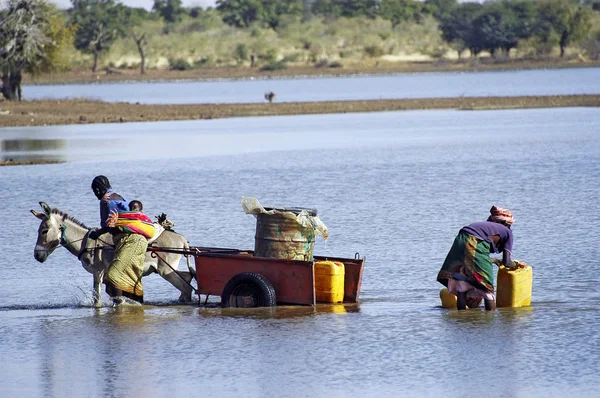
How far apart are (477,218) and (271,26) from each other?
113332 mm

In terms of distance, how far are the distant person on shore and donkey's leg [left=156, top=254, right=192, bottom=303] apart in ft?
9.79

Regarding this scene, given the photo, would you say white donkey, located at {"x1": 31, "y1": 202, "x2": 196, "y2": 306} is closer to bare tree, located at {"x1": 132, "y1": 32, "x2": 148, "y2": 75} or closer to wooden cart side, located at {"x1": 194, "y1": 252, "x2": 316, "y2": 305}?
wooden cart side, located at {"x1": 194, "y1": 252, "x2": 316, "y2": 305}

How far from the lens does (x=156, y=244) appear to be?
13.7 meters

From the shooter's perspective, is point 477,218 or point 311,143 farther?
point 311,143

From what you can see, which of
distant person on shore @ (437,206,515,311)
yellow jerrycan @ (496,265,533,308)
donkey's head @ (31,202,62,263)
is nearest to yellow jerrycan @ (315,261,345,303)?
distant person on shore @ (437,206,515,311)

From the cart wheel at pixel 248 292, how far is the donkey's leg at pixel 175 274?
2.50 feet

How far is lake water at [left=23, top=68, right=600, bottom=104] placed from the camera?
62906 mm

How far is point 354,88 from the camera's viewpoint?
7444cm

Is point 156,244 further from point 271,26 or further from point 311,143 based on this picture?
point 271,26

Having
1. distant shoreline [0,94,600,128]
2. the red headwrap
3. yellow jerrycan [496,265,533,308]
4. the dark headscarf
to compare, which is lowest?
distant shoreline [0,94,600,128]

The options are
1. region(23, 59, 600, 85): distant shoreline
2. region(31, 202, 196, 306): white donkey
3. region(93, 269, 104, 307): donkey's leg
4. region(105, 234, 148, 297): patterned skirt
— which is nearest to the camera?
region(105, 234, 148, 297): patterned skirt

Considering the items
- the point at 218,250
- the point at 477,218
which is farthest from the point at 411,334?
the point at 477,218

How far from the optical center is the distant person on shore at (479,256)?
12.4m

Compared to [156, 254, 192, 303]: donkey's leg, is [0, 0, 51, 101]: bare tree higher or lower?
higher
